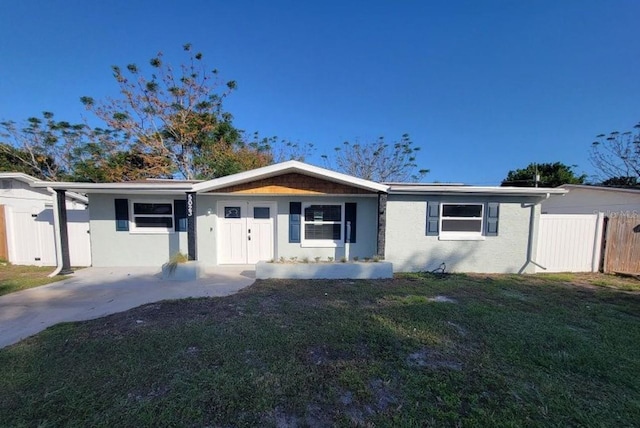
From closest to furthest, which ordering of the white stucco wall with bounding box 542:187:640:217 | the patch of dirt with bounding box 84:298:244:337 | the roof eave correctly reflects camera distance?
the patch of dirt with bounding box 84:298:244:337 → the roof eave → the white stucco wall with bounding box 542:187:640:217

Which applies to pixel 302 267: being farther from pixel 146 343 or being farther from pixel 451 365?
pixel 451 365

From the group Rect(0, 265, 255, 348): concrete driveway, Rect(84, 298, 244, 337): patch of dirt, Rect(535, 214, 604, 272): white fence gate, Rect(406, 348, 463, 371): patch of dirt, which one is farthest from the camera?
Rect(535, 214, 604, 272): white fence gate

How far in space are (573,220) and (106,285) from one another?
1360 centimetres

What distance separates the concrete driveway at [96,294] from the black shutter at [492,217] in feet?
24.7

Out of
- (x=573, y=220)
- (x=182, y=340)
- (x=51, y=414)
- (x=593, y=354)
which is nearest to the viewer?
(x=51, y=414)

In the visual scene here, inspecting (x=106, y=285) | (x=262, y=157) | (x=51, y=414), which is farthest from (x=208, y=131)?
(x=51, y=414)

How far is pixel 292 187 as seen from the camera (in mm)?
8188

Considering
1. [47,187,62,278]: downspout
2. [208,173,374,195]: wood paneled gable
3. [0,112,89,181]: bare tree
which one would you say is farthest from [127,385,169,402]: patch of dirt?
[0,112,89,181]: bare tree

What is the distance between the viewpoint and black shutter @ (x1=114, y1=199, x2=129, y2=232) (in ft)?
28.5

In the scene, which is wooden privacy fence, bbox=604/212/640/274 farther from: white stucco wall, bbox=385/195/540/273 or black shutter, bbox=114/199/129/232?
black shutter, bbox=114/199/129/232

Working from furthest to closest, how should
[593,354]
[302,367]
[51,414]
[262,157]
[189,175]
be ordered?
[262,157] < [189,175] < [593,354] < [302,367] < [51,414]

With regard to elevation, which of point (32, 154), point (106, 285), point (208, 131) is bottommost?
point (106, 285)

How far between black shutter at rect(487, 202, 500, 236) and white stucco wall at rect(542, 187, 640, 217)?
17.7 ft

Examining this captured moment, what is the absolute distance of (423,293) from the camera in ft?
20.4
